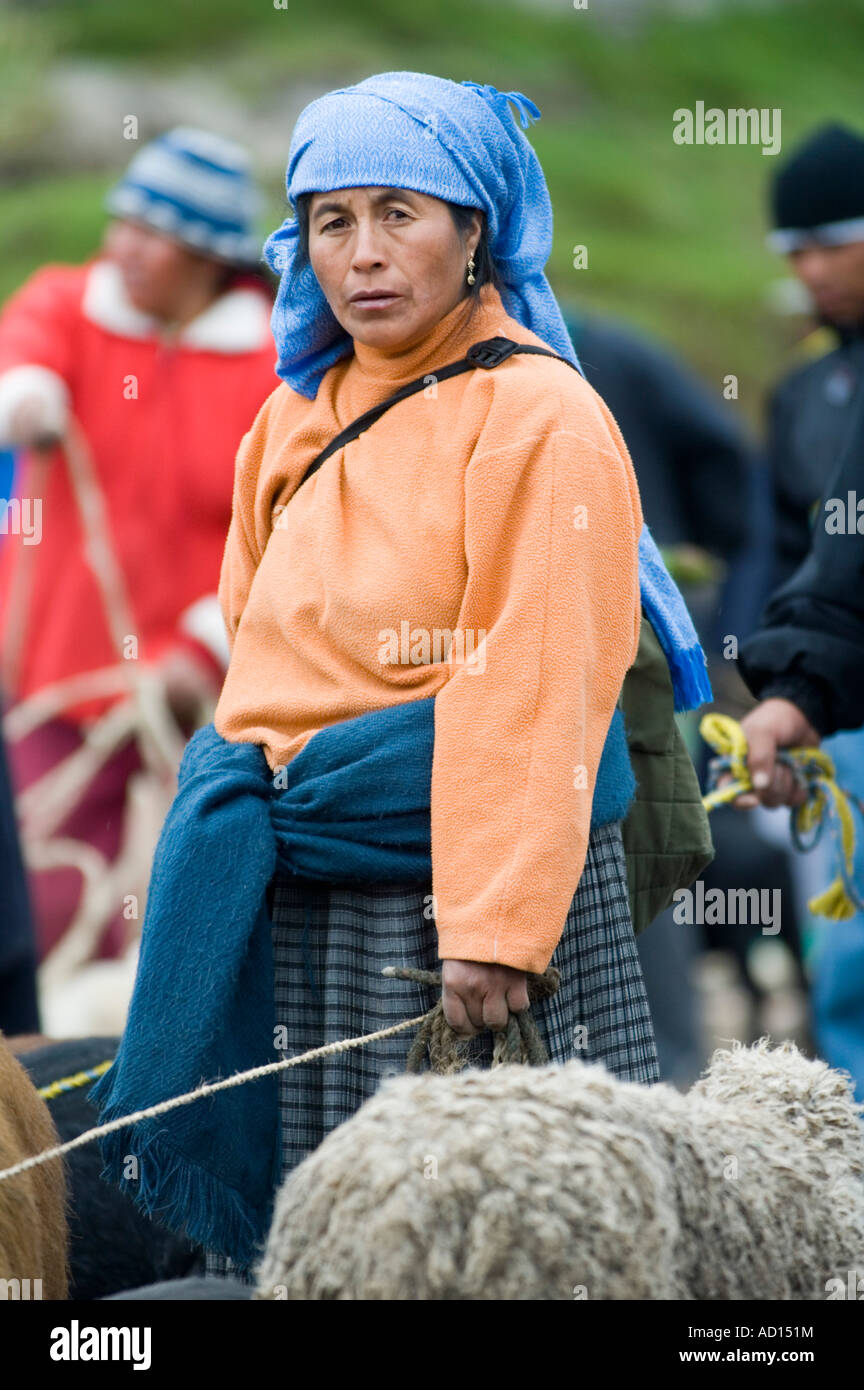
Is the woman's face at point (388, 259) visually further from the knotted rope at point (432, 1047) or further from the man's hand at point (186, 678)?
the man's hand at point (186, 678)

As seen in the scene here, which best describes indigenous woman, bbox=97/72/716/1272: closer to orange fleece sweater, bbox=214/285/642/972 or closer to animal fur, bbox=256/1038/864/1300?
orange fleece sweater, bbox=214/285/642/972

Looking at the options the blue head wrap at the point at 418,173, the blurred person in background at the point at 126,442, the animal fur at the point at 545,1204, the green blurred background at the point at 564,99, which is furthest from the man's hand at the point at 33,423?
the green blurred background at the point at 564,99

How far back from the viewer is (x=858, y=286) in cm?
475

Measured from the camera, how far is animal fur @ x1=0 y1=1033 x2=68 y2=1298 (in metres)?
2.27

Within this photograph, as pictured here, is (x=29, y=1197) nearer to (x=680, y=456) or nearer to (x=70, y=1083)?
(x=70, y=1083)

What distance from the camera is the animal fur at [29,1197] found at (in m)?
2.27

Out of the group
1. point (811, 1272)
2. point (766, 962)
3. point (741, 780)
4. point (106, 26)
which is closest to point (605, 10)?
point (106, 26)

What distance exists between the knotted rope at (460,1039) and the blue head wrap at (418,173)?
81 cm

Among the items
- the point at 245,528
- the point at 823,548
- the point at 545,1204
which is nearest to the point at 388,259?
the point at 245,528

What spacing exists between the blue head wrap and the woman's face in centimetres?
2

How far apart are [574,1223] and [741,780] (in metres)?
1.49

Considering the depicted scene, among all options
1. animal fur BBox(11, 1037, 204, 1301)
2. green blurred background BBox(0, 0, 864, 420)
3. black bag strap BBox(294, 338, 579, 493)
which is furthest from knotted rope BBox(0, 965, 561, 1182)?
green blurred background BBox(0, 0, 864, 420)

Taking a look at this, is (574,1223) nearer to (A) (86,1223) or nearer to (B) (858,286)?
(A) (86,1223)
